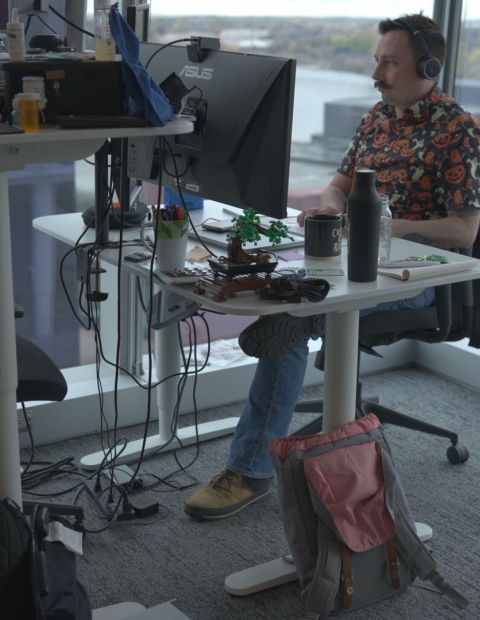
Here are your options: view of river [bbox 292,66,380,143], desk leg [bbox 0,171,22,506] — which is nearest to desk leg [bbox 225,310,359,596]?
desk leg [bbox 0,171,22,506]

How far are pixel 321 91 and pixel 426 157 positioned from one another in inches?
61.7

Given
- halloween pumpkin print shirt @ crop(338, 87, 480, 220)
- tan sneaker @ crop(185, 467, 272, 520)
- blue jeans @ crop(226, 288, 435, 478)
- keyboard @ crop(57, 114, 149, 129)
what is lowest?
tan sneaker @ crop(185, 467, 272, 520)

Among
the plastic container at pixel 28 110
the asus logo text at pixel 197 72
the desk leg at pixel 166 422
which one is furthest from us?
the desk leg at pixel 166 422

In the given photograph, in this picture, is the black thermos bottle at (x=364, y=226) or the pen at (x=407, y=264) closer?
the black thermos bottle at (x=364, y=226)

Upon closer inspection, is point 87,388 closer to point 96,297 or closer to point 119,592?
point 96,297

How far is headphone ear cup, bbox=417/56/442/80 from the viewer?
7.77 ft

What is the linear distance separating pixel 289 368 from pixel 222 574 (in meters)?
0.56

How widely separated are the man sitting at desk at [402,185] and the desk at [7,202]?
785 mm

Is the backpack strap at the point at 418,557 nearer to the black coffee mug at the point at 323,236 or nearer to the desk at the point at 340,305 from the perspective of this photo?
the desk at the point at 340,305

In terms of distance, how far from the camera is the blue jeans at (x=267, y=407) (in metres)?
2.23

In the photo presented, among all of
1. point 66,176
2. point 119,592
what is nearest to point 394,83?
point 66,176

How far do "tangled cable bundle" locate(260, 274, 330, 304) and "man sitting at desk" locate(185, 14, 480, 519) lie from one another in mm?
533

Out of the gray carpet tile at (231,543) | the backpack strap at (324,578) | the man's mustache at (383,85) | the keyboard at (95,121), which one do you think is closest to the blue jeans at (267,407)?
the gray carpet tile at (231,543)

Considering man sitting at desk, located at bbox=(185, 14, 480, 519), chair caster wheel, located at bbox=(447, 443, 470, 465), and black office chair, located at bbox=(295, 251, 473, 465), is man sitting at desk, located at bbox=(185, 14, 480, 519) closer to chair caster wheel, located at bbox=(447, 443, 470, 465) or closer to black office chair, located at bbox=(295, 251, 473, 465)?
black office chair, located at bbox=(295, 251, 473, 465)
